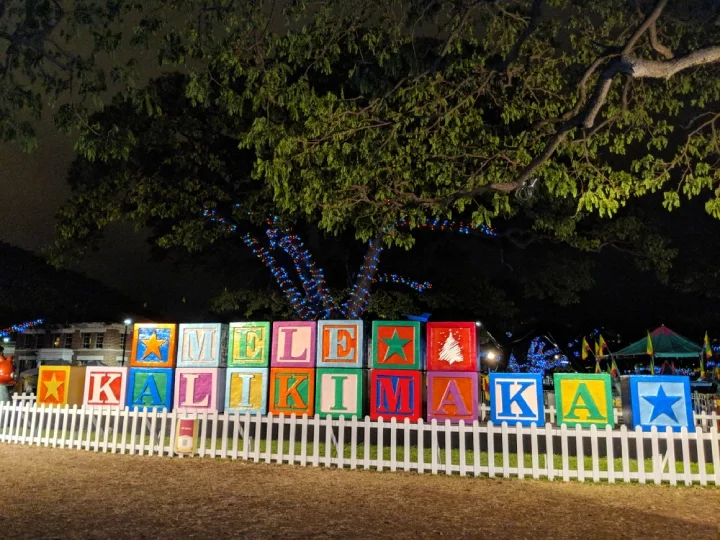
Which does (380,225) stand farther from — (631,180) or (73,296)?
Answer: (73,296)

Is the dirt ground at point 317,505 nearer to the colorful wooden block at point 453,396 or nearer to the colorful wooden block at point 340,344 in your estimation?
the colorful wooden block at point 453,396

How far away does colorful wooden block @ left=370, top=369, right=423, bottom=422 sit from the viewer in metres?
10.6

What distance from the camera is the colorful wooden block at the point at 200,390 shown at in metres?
11.4

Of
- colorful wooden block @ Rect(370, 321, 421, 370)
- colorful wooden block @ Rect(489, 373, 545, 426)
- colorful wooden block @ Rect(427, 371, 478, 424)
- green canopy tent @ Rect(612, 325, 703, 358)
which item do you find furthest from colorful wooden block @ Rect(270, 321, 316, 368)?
green canopy tent @ Rect(612, 325, 703, 358)

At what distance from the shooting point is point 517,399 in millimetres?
9719

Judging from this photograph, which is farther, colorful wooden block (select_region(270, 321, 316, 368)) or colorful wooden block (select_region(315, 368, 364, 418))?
colorful wooden block (select_region(270, 321, 316, 368))

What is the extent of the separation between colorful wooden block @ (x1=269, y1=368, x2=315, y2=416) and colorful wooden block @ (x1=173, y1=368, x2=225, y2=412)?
1.07 metres

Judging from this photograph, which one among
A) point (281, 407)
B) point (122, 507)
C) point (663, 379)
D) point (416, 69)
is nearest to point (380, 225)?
point (416, 69)

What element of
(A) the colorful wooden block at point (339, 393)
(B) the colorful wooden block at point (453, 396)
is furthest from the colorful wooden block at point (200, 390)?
(B) the colorful wooden block at point (453, 396)

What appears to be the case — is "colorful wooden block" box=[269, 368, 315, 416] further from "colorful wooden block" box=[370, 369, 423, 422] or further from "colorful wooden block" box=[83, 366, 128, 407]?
"colorful wooden block" box=[83, 366, 128, 407]

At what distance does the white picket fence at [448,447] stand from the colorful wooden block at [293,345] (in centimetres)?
145

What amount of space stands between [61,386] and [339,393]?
20.1ft

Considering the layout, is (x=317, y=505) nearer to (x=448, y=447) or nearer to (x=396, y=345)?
(x=448, y=447)

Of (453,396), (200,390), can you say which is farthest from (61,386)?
(453,396)
